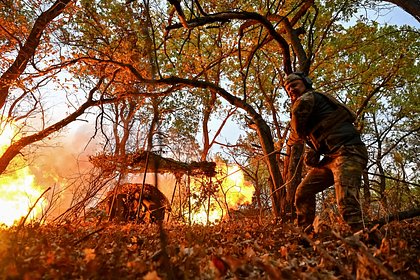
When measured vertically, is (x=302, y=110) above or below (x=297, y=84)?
below

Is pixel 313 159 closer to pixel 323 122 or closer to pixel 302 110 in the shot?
pixel 323 122

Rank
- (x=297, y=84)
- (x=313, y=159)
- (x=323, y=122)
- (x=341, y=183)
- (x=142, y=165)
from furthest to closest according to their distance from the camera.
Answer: (x=142, y=165) < (x=297, y=84) < (x=313, y=159) < (x=323, y=122) < (x=341, y=183)

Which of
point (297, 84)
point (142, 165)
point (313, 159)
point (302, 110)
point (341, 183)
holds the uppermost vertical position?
point (142, 165)

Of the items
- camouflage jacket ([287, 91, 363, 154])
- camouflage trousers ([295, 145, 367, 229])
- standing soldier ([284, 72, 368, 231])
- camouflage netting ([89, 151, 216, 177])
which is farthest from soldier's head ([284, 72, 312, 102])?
camouflage netting ([89, 151, 216, 177])

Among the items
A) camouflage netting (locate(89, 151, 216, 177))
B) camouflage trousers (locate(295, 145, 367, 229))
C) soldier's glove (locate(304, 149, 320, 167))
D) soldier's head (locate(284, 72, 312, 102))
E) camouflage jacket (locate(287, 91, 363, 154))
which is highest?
camouflage netting (locate(89, 151, 216, 177))

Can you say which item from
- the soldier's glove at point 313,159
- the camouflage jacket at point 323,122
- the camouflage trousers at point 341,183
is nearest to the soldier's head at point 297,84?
the camouflage jacket at point 323,122

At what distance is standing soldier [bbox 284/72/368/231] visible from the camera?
4531mm

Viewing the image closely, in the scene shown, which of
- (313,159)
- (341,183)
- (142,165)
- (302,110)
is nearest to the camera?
(341,183)

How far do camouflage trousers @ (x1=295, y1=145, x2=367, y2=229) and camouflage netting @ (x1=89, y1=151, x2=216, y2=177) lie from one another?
212 inches

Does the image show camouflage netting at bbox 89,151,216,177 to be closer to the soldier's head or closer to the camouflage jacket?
the soldier's head

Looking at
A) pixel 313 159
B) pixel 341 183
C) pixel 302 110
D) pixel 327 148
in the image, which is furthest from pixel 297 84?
pixel 341 183

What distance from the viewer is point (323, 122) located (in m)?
5.07

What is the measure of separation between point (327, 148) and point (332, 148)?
0.62 feet

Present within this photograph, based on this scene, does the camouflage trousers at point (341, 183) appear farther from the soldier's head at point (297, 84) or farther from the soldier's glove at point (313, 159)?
the soldier's head at point (297, 84)
